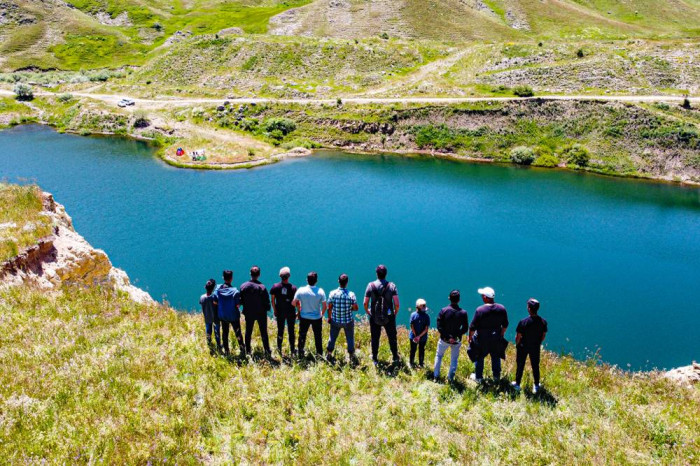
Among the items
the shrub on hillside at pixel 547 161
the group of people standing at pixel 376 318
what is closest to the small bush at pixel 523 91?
the shrub on hillside at pixel 547 161

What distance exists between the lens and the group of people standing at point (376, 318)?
10.8 meters

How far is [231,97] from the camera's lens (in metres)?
76.5

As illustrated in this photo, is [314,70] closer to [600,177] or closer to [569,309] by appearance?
[600,177]

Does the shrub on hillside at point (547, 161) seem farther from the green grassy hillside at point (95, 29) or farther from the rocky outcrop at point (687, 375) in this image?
the green grassy hillside at point (95, 29)

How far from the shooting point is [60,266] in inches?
673

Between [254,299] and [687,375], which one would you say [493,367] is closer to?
[254,299]

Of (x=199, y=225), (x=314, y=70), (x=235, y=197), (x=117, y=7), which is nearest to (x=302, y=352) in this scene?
(x=199, y=225)

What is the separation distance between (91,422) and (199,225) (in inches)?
1088

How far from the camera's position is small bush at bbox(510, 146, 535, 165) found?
54688 millimetres

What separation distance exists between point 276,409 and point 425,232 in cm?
2626

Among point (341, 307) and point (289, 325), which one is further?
point (289, 325)

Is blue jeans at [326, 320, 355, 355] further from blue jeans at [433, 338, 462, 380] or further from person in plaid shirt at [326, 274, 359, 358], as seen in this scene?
blue jeans at [433, 338, 462, 380]

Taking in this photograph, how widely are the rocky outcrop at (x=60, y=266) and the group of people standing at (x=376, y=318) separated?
8.16 metres

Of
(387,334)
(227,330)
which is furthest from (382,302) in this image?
(227,330)
